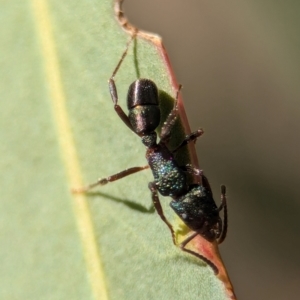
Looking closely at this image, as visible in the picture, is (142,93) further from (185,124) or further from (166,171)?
(166,171)

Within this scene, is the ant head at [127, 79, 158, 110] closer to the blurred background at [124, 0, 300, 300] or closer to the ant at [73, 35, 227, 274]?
the ant at [73, 35, 227, 274]

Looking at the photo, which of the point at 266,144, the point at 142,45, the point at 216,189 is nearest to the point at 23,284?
the point at 142,45

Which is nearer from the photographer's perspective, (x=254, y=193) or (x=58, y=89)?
(x=58, y=89)

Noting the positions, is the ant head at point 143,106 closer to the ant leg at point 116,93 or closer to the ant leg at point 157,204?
the ant leg at point 116,93

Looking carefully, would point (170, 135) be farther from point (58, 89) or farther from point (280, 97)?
point (280, 97)

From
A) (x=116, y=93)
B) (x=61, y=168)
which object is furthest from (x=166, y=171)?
(x=61, y=168)
